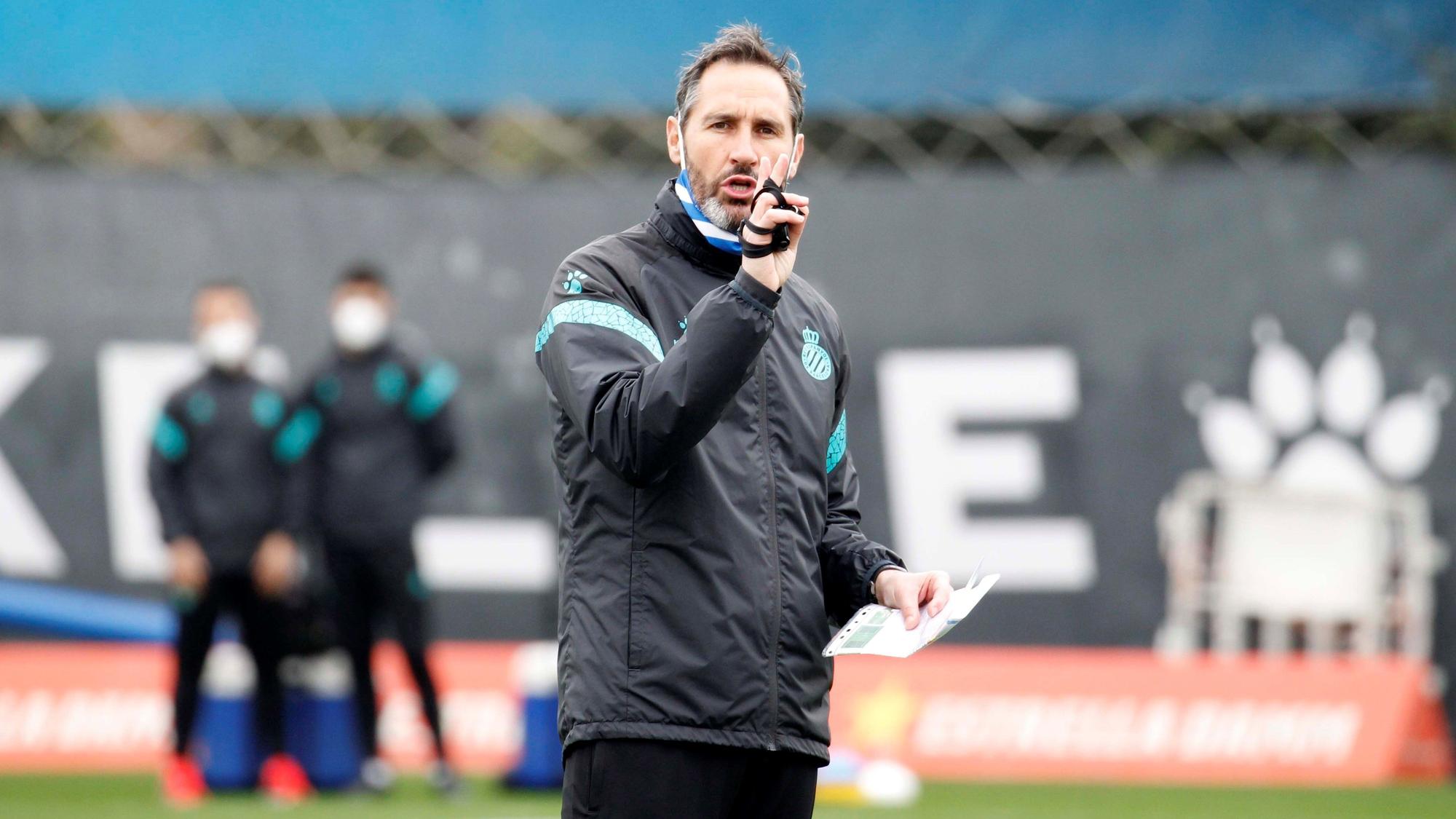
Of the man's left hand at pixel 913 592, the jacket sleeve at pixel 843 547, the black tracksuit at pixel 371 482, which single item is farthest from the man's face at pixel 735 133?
the black tracksuit at pixel 371 482

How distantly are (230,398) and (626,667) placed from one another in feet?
18.3

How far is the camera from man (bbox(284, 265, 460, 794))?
7.76 m

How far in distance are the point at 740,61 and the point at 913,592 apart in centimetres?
81

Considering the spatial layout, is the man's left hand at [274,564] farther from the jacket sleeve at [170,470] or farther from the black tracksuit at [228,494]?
the jacket sleeve at [170,470]

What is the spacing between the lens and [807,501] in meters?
2.87

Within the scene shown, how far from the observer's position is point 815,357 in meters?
2.98

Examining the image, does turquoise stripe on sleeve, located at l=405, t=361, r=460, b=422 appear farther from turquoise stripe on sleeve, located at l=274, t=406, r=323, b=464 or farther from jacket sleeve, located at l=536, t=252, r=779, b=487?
jacket sleeve, located at l=536, t=252, r=779, b=487

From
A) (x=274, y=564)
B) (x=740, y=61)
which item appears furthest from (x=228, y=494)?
(x=740, y=61)

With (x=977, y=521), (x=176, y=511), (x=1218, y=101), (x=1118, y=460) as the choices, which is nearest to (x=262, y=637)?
(x=176, y=511)

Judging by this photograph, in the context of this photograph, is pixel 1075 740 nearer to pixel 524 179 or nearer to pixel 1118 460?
pixel 1118 460

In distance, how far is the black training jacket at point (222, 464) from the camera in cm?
779

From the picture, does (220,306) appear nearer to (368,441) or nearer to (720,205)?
(368,441)

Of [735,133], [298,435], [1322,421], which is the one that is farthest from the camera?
[1322,421]

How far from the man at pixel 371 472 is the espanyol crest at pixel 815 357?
4939 mm
